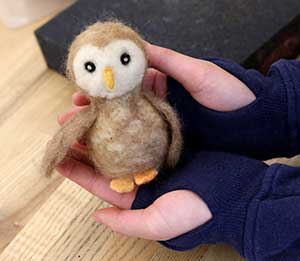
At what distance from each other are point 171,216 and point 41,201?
0.68ft

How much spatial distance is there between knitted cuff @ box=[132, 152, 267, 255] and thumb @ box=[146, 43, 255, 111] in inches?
2.3


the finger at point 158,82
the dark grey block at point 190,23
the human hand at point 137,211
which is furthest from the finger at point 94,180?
the dark grey block at point 190,23

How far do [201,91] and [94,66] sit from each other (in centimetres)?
15

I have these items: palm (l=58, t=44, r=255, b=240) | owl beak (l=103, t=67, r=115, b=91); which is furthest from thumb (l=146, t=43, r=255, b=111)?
owl beak (l=103, t=67, r=115, b=91)

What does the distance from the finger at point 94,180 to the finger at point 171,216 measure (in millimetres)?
42

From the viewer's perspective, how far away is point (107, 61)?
0.42 metres

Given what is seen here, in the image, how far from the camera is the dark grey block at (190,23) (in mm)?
701

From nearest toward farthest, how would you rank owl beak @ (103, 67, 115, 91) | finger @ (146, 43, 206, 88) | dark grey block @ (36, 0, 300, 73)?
owl beak @ (103, 67, 115, 91) < finger @ (146, 43, 206, 88) < dark grey block @ (36, 0, 300, 73)

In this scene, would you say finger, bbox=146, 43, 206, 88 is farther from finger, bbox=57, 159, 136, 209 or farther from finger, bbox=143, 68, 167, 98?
finger, bbox=57, 159, 136, 209

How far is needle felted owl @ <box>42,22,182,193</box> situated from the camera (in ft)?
1.40

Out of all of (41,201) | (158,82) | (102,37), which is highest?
(102,37)

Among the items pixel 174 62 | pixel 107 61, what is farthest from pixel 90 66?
pixel 174 62

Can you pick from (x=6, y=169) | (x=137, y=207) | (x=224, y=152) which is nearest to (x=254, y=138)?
(x=224, y=152)

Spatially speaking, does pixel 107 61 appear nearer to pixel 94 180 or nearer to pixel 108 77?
pixel 108 77
